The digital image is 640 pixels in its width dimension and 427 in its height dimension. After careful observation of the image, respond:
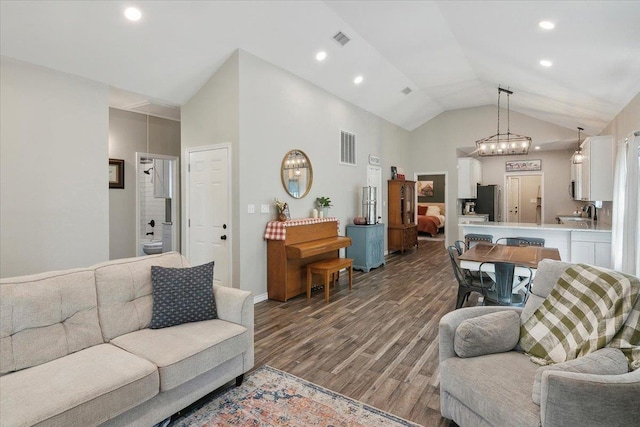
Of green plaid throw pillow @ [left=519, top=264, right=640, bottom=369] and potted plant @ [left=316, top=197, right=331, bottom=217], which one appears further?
potted plant @ [left=316, top=197, right=331, bottom=217]

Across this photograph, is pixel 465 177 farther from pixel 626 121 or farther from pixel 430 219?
pixel 626 121

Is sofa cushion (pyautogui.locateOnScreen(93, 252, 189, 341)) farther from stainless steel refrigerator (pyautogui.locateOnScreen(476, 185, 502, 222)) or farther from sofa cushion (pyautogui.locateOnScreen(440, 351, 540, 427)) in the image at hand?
stainless steel refrigerator (pyautogui.locateOnScreen(476, 185, 502, 222))

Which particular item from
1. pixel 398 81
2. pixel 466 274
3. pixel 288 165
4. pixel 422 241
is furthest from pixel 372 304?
pixel 422 241

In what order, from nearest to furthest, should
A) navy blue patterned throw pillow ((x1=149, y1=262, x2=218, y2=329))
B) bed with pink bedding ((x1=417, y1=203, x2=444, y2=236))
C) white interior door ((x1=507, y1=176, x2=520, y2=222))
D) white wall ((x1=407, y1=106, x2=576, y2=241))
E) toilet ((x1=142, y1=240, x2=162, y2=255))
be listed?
navy blue patterned throw pillow ((x1=149, y1=262, x2=218, y2=329)) → toilet ((x1=142, y1=240, x2=162, y2=255)) → white wall ((x1=407, y1=106, x2=576, y2=241)) → white interior door ((x1=507, y1=176, x2=520, y2=222)) → bed with pink bedding ((x1=417, y1=203, x2=444, y2=236))

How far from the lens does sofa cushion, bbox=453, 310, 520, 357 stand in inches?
77.2

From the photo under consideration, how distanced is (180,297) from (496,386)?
2069 millimetres

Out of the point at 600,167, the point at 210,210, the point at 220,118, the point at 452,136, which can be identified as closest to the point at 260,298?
the point at 210,210

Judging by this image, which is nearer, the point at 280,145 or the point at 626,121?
the point at 626,121

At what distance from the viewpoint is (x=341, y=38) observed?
483 centimetres

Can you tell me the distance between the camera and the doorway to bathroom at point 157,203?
19.7 ft

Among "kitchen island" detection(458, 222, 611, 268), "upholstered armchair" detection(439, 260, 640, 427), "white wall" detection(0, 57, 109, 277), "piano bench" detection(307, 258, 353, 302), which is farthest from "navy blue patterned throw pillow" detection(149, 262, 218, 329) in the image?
"kitchen island" detection(458, 222, 611, 268)

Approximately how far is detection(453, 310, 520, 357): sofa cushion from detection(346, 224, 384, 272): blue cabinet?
426 centimetres

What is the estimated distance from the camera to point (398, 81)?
678 centimetres

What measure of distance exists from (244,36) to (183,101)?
137cm
